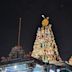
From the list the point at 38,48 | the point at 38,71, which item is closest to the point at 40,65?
the point at 38,71

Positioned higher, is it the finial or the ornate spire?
the finial

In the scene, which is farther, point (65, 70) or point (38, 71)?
point (65, 70)

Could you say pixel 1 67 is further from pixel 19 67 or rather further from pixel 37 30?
pixel 37 30

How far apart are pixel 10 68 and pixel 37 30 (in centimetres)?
1556

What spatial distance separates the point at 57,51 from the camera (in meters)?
24.0

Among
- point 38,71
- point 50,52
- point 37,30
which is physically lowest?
point 38,71

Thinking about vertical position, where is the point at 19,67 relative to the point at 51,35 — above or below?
below

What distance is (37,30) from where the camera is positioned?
24750 mm

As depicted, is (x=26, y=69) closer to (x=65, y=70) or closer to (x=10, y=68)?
(x=10, y=68)

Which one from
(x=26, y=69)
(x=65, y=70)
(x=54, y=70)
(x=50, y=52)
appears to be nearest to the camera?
(x=26, y=69)

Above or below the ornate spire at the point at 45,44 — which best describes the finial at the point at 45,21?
above

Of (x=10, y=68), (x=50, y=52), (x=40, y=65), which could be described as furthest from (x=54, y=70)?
(x=50, y=52)

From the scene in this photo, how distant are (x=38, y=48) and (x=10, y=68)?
14.5 meters

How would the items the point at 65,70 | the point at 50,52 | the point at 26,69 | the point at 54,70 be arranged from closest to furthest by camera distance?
the point at 26,69, the point at 54,70, the point at 65,70, the point at 50,52
